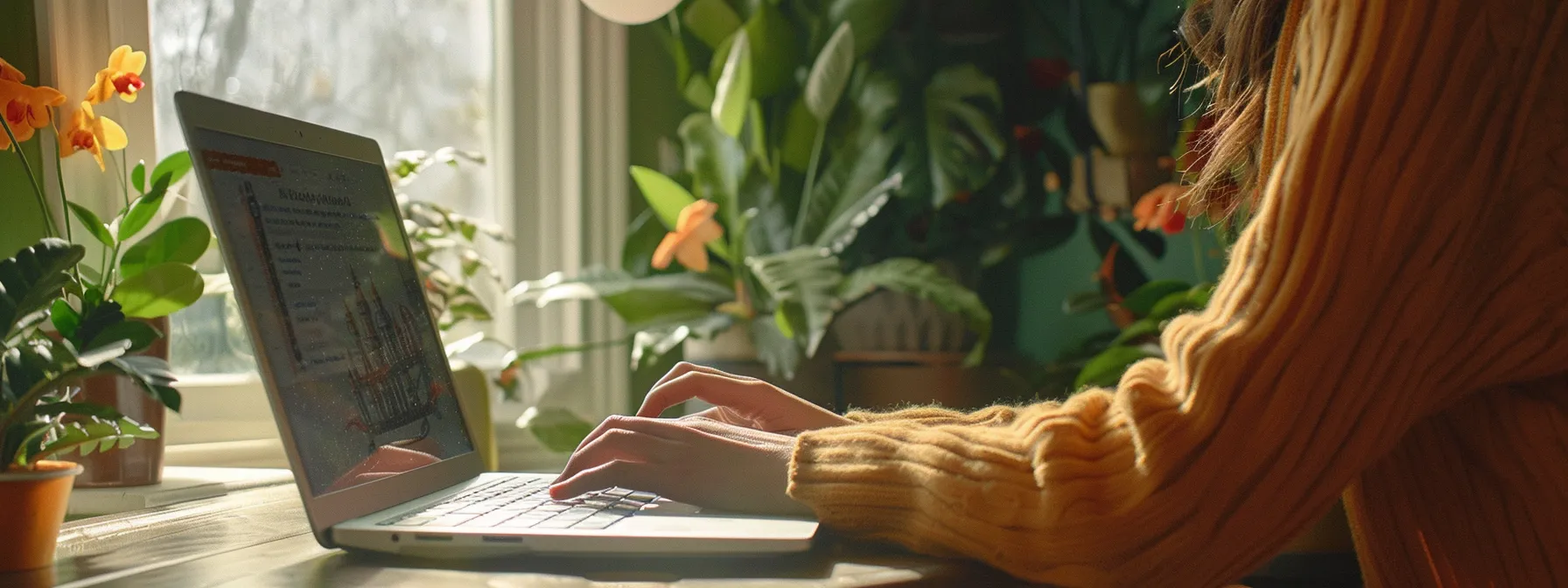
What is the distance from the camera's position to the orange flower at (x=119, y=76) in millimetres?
1010

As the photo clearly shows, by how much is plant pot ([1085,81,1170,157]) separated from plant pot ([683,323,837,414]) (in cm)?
69

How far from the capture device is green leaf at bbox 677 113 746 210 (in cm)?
219

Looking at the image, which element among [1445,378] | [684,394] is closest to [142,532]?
[684,394]

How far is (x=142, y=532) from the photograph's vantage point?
2.53 feet

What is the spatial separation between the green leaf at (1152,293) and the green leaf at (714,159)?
2.52 feet

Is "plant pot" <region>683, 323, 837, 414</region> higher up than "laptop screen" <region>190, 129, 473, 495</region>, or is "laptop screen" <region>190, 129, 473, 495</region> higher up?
"laptop screen" <region>190, 129, 473, 495</region>

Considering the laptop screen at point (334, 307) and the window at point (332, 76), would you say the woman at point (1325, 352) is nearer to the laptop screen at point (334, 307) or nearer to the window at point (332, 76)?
the laptop screen at point (334, 307)

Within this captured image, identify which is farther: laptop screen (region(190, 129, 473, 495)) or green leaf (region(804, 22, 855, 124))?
green leaf (region(804, 22, 855, 124))

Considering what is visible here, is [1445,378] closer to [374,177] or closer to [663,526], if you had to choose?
[663,526]

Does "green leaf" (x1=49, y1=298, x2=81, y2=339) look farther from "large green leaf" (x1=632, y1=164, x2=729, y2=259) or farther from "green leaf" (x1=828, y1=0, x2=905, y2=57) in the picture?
"green leaf" (x1=828, y1=0, x2=905, y2=57)

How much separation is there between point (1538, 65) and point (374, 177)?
2.49 ft

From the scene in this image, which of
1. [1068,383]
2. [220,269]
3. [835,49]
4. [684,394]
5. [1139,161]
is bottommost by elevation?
[1068,383]

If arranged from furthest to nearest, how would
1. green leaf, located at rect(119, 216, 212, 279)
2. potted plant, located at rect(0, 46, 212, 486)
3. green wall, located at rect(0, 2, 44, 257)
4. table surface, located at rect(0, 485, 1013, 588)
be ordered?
green wall, located at rect(0, 2, 44, 257)
green leaf, located at rect(119, 216, 212, 279)
potted plant, located at rect(0, 46, 212, 486)
table surface, located at rect(0, 485, 1013, 588)

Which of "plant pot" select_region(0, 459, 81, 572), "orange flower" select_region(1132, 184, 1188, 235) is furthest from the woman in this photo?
"orange flower" select_region(1132, 184, 1188, 235)
